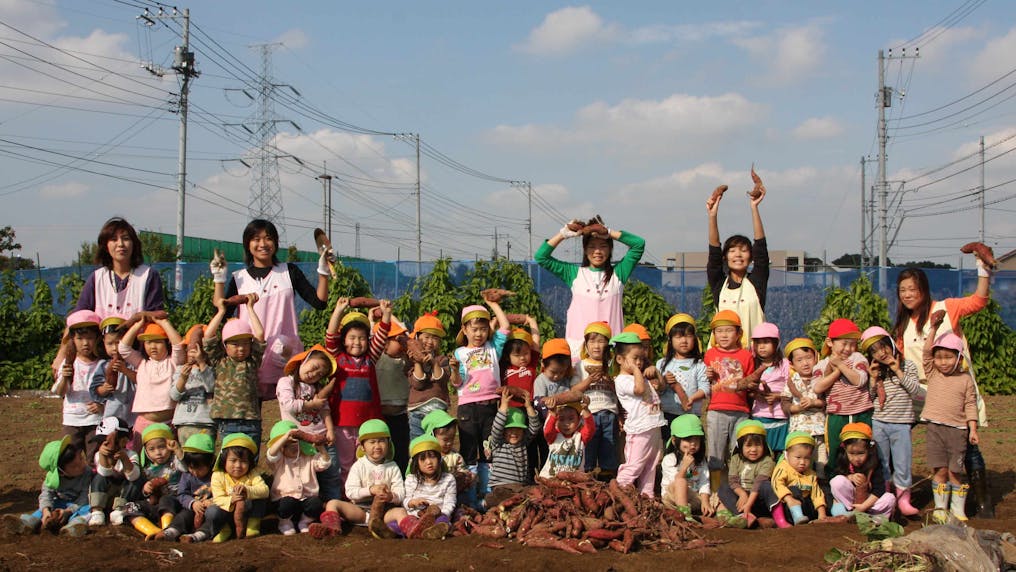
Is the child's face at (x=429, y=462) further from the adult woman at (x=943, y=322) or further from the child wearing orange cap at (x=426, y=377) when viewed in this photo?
the adult woman at (x=943, y=322)

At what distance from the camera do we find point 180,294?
1892 cm

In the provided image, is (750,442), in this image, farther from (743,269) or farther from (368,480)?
(368,480)

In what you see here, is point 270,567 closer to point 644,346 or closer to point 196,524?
point 196,524

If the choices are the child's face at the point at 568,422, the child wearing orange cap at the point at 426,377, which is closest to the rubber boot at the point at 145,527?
the child wearing orange cap at the point at 426,377

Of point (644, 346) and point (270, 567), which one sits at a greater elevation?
point (644, 346)

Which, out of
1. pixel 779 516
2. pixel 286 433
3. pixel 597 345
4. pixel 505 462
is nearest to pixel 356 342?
pixel 286 433

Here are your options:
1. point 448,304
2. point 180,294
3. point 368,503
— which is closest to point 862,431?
point 368,503

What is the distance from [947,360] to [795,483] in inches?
60.0

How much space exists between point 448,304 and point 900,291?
26.9 feet

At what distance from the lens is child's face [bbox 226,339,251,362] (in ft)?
21.7

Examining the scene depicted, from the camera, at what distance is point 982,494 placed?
22.6 feet

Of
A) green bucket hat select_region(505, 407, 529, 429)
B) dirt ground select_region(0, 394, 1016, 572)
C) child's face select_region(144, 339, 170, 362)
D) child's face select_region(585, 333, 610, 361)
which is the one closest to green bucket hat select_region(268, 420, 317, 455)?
dirt ground select_region(0, 394, 1016, 572)

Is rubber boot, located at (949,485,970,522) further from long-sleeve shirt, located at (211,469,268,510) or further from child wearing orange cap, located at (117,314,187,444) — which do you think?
child wearing orange cap, located at (117,314,187,444)

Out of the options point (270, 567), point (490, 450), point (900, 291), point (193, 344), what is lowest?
point (270, 567)
